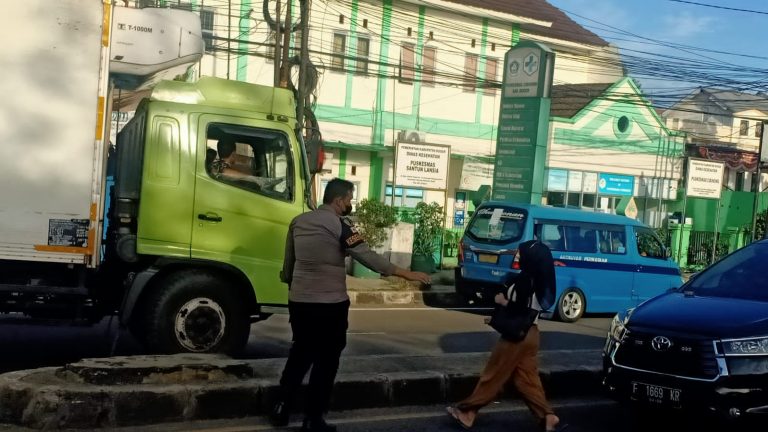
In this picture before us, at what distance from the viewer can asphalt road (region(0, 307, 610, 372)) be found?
8.71 meters

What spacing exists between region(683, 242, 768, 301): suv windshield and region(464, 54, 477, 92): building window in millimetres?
19808

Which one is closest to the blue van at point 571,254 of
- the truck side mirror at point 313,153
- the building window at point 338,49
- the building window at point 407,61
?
the truck side mirror at point 313,153

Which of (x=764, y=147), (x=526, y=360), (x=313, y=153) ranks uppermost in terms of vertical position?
(x=764, y=147)

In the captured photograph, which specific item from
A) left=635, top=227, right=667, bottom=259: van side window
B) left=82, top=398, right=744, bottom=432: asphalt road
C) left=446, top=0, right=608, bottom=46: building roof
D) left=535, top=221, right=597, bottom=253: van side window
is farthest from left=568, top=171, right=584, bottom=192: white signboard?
left=82, top=398, right=744, bottom=432: asphalt road

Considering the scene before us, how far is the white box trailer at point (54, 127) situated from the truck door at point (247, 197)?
947 millimetres

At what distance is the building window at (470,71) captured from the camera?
2689 cm

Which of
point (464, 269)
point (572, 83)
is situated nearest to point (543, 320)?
point (464, 269)

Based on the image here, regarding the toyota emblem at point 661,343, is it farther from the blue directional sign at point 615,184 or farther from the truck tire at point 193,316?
the blue directional sign at point 615,184

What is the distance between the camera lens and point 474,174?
27.1 m

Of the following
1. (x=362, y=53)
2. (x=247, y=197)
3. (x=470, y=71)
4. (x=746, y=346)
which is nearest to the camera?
(x=746, y=346)

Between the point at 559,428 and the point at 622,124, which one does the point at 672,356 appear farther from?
the point at 622,124

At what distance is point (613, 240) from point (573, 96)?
14.7 meters

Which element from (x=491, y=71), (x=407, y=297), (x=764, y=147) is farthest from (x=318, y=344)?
(x=491, y=71)

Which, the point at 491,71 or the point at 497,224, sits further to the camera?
the point at 491,71
